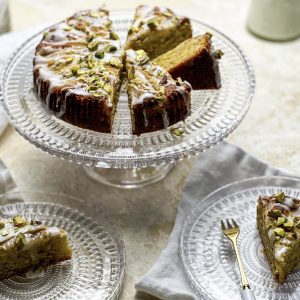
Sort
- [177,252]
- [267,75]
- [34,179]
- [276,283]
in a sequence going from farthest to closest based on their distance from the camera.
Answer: [267,75]
[34,179]
[177,252]
[276,283]

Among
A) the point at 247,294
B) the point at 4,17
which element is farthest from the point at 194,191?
the point at 4,17

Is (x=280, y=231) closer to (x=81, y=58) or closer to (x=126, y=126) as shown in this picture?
(x=126, y=126)

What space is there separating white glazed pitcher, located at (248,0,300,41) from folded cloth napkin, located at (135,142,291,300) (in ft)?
2.94

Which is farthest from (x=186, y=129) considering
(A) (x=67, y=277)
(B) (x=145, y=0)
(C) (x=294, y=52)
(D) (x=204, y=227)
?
(B) (x=145, y=0)

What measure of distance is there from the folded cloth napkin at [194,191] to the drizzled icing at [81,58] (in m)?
0.43

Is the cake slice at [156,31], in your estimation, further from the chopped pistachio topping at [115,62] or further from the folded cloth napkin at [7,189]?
the folded cloth napkin at [7,189]

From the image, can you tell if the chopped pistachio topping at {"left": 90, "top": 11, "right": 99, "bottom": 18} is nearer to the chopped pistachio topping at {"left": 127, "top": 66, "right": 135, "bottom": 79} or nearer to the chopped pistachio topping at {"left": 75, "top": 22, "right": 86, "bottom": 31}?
the chopped pistachio topping at {"left": 75, "top": 22, "right": 86, "bottom": 31}

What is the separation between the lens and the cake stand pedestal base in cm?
241

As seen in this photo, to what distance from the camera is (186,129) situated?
2189 mm

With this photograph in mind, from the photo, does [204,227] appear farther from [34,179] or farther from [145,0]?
[145,0]

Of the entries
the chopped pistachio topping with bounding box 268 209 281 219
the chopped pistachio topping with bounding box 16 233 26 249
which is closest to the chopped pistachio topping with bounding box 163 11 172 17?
the chopped pistachio topping with bounding box 268 209 281 219

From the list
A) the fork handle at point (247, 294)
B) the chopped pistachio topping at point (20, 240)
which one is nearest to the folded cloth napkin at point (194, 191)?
the fork handle at point (247, 294)

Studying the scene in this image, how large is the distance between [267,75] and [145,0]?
0.83 meters

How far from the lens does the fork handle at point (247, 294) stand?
1856 millimetres
